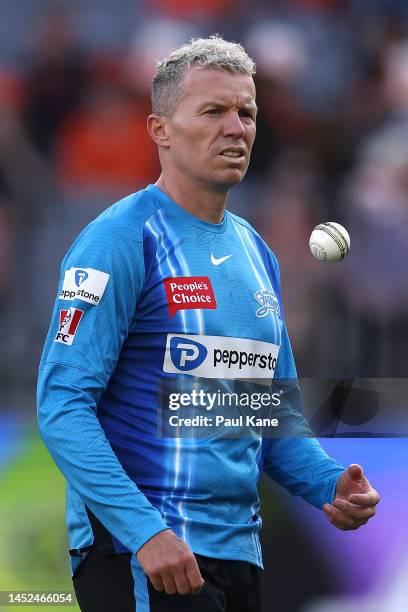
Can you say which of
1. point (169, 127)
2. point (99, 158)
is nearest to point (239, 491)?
point (169, 127)

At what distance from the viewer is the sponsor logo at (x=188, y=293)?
2398 mm

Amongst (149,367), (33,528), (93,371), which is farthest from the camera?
(33,528)

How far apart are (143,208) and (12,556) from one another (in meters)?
2.06

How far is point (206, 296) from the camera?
96.4 inches

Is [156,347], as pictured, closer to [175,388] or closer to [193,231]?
[175,388]

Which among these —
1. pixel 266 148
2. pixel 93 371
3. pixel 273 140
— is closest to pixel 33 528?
pixel 93 371

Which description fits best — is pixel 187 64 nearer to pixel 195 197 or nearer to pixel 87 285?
pixel 195 197

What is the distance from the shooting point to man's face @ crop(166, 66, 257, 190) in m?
2.53

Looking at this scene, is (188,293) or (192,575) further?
(188,293)

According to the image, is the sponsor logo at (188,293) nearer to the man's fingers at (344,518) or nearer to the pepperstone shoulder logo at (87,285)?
the pepperstone shoulder logo at (87,285)

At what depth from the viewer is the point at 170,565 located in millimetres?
2037

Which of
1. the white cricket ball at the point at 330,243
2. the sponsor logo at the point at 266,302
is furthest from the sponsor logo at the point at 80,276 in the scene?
Answer: the white cricket ball at the point at 330,243

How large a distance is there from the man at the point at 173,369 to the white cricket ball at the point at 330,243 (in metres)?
0.77

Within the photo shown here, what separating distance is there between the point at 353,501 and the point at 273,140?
3974 millimetres
